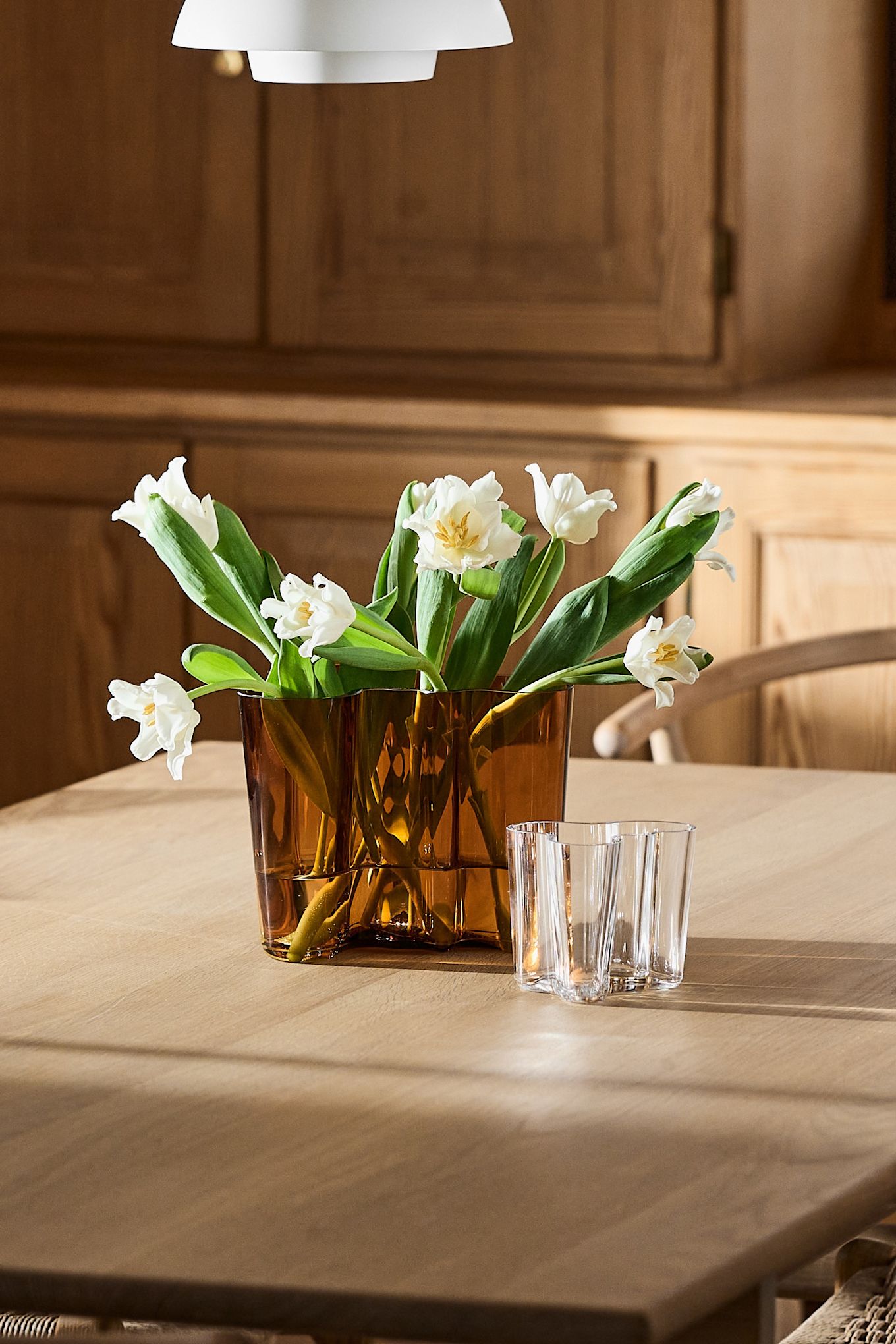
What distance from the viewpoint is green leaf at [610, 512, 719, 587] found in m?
1.29

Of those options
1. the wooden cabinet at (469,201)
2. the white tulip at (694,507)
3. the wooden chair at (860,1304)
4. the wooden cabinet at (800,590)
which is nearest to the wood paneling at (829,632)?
the wooden cabinet at (800,590)

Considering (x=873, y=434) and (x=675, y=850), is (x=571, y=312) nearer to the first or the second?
(x=873, y=434)

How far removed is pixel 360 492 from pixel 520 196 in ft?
1.63

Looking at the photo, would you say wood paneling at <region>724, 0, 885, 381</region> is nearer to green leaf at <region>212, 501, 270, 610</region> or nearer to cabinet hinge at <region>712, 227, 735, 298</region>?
cabinet hinge at <region>712, 227, 735, 298</region>

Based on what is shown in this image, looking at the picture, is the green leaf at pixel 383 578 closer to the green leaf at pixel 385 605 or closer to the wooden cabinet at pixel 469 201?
the green leaf at pixel 385 605

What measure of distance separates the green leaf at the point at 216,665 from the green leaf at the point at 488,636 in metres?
0.12

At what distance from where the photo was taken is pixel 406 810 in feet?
4.23

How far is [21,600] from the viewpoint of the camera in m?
3.04

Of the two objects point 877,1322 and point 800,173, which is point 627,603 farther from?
point 800,173

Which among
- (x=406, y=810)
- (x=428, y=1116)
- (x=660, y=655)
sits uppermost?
(x=660, y=655)

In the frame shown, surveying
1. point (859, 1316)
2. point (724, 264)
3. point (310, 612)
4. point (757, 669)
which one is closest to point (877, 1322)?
point (859, 1316)

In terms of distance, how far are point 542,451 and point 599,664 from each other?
1557mm

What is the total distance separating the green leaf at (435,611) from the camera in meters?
1.29

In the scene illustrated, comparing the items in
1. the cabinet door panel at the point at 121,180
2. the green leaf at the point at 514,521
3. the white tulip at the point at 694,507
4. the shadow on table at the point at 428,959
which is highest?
the cabinet door panel at the point at 121,180
